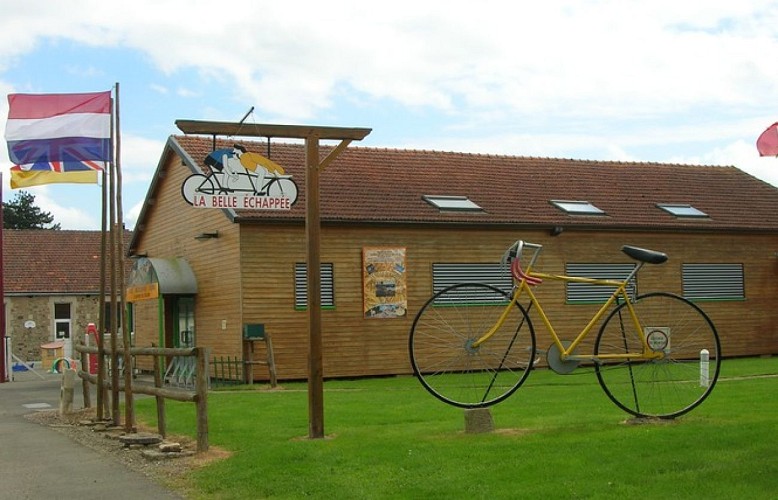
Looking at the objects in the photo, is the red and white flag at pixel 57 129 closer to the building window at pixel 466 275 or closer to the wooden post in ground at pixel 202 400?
the wooden post in ground at pixel 202 400

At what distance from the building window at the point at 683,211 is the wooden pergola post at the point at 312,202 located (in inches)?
793

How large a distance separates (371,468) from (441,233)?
17.8m

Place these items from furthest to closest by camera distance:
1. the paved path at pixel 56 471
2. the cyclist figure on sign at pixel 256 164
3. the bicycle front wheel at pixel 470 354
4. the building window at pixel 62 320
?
the building window at pixel 62 320 → the cyclist figure on sign at pixel 256 164 → the bicycle front wheel at pixel 470 354 → the paved path at pixel 56 471

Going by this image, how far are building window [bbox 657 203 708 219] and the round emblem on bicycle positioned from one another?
20.6 metres

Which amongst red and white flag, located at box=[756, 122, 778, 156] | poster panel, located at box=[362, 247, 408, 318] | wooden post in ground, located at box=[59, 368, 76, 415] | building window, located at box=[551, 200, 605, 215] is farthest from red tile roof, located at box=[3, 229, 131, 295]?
red and white flag, located at box=[756, 122, 778, 156]

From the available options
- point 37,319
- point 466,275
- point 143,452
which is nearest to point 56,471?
point 143,452

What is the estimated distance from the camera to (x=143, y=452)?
12.8 m

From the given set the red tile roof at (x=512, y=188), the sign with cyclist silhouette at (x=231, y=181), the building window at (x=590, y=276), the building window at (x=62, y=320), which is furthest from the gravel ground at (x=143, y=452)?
the building window at (x=62, y=320)

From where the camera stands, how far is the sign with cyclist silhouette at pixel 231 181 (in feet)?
43.4

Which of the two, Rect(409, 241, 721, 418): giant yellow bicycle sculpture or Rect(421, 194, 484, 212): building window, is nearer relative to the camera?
Rect(409, 241, 721, 418): giant yellow bicycle sculpture

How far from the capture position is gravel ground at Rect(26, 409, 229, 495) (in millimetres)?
11445

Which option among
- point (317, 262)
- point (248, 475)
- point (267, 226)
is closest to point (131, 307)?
point (267, 226)

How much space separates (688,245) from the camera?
30891 mm

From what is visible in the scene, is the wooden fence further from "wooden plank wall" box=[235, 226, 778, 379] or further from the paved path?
"wooden plank wall" box=[235, 226, 778, 379]
